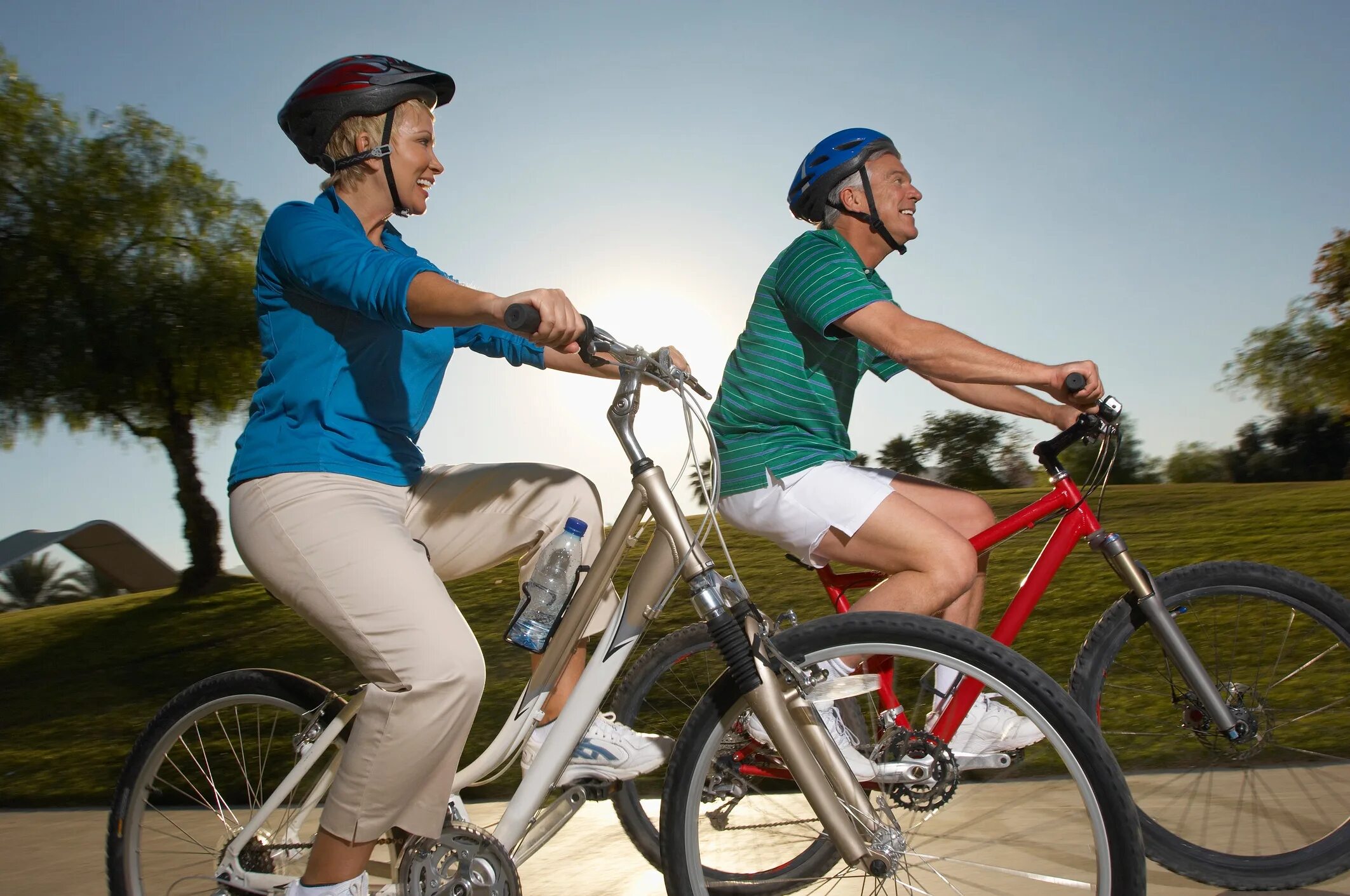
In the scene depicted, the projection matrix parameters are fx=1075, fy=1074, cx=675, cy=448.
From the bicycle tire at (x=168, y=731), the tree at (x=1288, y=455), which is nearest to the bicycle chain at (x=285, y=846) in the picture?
the bicycle tire at (x=168, y=731)

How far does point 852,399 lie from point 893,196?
1.74ft

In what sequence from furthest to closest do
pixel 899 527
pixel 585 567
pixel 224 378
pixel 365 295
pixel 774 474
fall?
pixel 224 378 < pixel 774 474 < pixel 899 527 < pixel 585 567 < pixel 365 295

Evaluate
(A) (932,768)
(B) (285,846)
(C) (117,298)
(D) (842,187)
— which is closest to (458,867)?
(B) (285,846)

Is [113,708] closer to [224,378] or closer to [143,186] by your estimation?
[224,378]

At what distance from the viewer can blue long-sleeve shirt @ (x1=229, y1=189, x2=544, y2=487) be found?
2.03m

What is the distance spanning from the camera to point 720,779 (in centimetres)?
245

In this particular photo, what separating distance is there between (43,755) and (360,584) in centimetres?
567

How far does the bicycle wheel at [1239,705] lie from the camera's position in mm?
2516

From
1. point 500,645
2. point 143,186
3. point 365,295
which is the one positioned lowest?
point 500,645

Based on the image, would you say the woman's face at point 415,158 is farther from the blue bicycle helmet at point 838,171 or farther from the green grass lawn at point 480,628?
the green grass lawn at point 480,628

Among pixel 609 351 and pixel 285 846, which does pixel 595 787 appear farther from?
pixel 609 351

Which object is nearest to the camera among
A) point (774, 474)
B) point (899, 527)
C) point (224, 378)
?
point (899, 527)

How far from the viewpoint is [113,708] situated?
24.7ft

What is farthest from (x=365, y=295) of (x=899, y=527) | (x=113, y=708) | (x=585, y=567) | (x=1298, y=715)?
(x=113, y=708)
